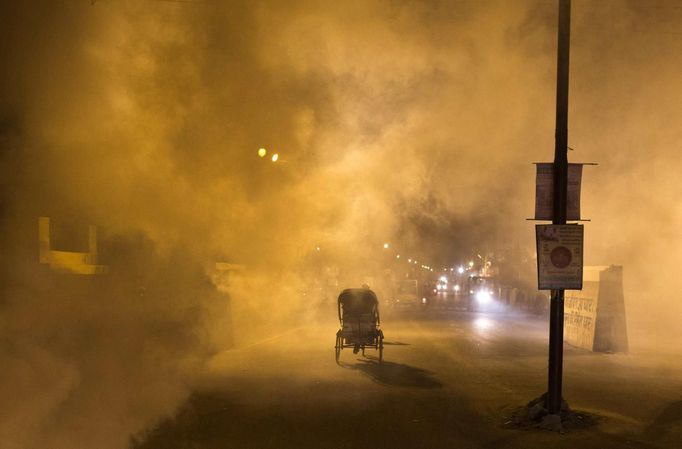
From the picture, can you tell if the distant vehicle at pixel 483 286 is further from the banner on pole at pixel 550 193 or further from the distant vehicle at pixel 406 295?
the banner on pole at pixel 550 193

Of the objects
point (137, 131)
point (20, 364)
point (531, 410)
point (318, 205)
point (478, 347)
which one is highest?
point (137, 131)

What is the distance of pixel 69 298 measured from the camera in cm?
A: 975

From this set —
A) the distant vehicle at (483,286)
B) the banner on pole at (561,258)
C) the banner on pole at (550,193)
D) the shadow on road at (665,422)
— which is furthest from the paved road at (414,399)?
the distant vehicle at (483,286)

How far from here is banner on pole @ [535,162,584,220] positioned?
25.3ft

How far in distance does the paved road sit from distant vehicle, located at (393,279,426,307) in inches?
763

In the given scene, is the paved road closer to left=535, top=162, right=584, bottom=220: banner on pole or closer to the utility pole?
the utility pole

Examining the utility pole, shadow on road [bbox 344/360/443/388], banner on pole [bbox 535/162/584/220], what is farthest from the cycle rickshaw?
banner on pole [bbox 535/162/584/220]

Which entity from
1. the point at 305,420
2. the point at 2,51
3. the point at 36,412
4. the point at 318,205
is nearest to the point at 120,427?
the point at 36,412

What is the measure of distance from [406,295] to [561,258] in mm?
27786

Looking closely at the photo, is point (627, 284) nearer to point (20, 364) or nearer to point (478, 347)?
point (478, 347)

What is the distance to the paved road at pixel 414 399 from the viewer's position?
6961 mm

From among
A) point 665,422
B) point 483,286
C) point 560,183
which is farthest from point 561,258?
point 483,286

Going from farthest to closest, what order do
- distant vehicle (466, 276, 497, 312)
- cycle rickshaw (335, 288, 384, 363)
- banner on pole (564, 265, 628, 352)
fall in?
distant vehicle (466, 276, 497, 312)
banner on pole (564, 265, 628, 352)
cycle rickshaw (335, 288, 384, 363)

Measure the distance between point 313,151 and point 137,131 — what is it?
785cm
